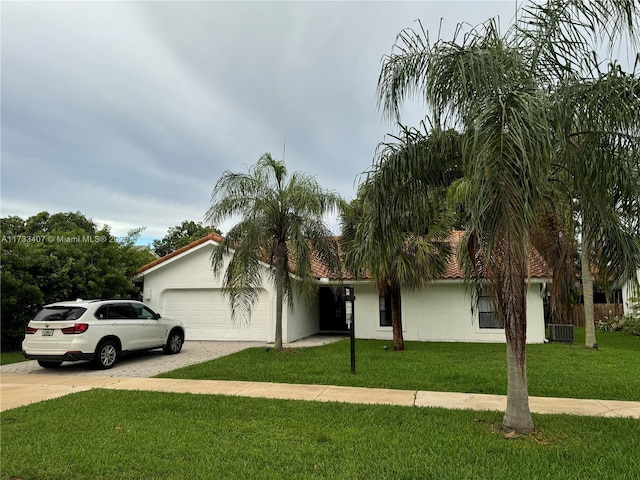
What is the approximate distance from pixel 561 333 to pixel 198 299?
1454cm

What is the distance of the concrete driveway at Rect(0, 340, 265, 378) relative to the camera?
9898 mm

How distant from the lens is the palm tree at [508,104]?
4383 mm

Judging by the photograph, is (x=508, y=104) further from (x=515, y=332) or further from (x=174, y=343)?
(x=174, y=343)

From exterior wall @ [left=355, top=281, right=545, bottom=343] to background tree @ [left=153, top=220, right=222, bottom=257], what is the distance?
32608 mm

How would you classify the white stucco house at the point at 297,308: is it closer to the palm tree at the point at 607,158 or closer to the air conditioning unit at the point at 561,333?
Result: the air conditioning unit at the point at 561,333

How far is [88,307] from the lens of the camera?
991 cm

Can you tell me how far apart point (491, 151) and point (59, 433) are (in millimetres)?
6392

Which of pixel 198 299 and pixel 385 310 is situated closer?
pixel 198 299

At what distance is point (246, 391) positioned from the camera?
7730 mm

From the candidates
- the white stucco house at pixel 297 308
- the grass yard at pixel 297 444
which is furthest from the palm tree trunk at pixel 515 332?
the white stucco house at pixel 297 308

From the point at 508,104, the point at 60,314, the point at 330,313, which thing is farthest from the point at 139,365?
the point at 330,313

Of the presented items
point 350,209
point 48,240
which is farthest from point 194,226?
point 350,209

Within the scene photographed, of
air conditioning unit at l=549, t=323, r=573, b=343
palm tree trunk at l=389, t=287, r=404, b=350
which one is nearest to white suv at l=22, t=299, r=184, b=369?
palm tree trunk at l=389, t=287, r=404, b=350

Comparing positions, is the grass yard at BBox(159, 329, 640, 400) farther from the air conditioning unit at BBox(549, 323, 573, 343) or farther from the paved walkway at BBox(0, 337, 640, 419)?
the air conditioning unit at BBox(549, 323, 573, 343)
